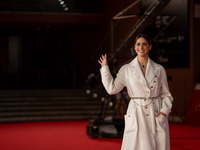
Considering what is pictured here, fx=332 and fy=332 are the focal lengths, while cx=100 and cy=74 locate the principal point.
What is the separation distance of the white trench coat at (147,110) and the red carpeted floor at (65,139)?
226 centimetres

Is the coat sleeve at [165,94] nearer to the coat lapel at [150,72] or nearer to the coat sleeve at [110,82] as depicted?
the coat lapel at [150,72]

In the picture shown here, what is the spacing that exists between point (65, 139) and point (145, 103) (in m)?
3.34

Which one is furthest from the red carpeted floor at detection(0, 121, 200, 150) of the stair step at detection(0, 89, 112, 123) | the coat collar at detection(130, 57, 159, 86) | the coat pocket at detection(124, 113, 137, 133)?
the coat collar at detection(130, 57, 159, 86)

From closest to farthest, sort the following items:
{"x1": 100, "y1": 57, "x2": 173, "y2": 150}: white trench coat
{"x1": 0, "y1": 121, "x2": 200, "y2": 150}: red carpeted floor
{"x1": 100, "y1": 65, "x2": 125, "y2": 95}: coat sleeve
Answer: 1. {"x1": 100, "y1": 57, "x2": 173, "y2": 150}: white trench coat
2. {"x1": 100, "y1": 65, "x2": 125, "y2": 95}: coat sleeve
3. {"x1": 0, "y1": 121, "x2": 200, "y2": 150}: red carpeted floor

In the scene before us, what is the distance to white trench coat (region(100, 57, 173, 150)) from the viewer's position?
2.62 meters

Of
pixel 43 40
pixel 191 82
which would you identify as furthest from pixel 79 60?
pixel 191 82

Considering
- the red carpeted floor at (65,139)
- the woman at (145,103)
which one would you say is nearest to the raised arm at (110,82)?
the woman at (145,103)

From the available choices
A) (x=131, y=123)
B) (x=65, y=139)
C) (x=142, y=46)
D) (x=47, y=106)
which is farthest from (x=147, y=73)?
(x=47, y=106)

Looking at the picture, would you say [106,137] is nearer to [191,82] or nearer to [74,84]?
[191,82]

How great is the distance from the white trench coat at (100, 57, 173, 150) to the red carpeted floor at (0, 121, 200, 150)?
2263 millimetres

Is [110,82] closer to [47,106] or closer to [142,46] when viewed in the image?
[142,46]

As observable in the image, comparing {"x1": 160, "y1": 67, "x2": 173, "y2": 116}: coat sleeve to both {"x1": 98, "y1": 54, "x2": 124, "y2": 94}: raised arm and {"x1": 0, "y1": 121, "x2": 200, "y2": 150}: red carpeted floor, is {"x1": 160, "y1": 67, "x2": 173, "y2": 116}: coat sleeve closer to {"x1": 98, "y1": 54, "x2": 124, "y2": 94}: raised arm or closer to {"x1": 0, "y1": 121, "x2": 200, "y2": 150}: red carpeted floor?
{"x1": 98, "y1": 54, "x2": 124, "y2": 94}: raised arm

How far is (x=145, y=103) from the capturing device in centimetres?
266

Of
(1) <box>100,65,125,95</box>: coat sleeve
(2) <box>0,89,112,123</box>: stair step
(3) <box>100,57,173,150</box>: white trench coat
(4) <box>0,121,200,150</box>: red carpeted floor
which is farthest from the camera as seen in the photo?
(2) <box>0,89,112,123</box>: stair step
